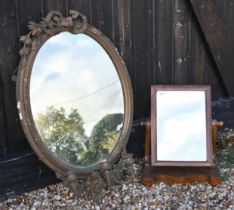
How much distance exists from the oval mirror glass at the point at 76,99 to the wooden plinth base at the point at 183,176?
31cm

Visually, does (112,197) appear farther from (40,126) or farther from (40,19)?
(40,19)

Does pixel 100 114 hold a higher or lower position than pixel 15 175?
higher

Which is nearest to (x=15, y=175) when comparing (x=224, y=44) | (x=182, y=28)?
(x=182, y=28)

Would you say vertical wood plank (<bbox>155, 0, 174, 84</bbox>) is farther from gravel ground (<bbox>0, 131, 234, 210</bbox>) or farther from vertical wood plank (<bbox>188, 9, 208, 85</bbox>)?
gravel ground (<bbox>0, 131, 234, 210</bbox>)

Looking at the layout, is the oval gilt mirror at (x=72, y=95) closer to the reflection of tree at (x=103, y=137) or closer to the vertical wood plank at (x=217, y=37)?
the reflection of tree at (x=103, y=137)

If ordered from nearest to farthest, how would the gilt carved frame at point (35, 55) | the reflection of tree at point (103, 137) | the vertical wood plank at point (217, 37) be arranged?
the gilt carved frame at point (35, 55) → the reflection of tree at point (103, 137) → the vertical wood plank at point (217, 37)

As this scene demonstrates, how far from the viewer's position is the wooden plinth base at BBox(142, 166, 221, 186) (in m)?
2.84

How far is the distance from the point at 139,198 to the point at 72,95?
747 millimetres

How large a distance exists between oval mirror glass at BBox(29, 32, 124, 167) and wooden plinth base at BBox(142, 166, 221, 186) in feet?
1.01

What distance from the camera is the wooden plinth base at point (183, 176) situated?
2.84 metres

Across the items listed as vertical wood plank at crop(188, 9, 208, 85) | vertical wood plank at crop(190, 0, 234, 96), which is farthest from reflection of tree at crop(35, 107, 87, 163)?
vertical wood plank at crop(190, 0, 234, 96)

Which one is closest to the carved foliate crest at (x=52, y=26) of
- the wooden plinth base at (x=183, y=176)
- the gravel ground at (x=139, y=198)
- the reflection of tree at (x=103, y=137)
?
the reflection of tree at (x=103, y=137)

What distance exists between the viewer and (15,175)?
271 centimetres

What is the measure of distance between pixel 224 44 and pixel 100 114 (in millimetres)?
1305
